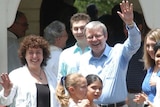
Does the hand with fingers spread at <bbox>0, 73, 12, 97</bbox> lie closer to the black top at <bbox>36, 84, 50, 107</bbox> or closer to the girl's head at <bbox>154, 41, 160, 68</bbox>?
the black top at <bbox>36, 84, 50, 107</bbox>

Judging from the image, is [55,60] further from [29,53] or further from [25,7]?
[25,7]

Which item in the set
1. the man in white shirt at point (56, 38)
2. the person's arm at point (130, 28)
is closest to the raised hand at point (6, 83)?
the man in white shirt at point (56, 38)

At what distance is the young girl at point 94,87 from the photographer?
556 cm

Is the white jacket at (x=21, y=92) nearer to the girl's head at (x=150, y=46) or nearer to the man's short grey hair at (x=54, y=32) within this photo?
the man's short grey hair at (x=54, y=32)

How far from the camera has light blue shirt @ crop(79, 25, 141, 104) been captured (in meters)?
5.94

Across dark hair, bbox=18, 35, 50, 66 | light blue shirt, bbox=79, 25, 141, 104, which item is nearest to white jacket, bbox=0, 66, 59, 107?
dark hair, bbox=18, 35, 50, 66

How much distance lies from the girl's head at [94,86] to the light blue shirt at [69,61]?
0.60 meters

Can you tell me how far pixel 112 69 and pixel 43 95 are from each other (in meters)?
0.75

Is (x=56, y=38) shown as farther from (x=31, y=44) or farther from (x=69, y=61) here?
(x=31, y=44)

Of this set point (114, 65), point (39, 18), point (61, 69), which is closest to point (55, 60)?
point (61, 69)

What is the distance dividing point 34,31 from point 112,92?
196 inches

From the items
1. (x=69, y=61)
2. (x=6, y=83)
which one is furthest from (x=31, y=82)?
(x=69, y=61)

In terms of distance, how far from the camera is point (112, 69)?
5.97 metres

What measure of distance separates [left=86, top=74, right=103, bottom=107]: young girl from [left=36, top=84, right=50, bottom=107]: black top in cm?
63
